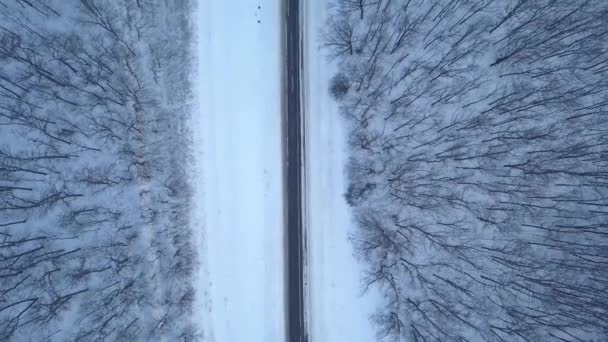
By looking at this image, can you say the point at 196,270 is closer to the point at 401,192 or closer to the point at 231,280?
the point at 231,280

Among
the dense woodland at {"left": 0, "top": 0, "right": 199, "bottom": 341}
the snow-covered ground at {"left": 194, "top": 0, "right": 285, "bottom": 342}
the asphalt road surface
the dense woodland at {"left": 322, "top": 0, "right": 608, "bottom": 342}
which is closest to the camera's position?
the dense woodland at {"left": 0, "top": 0, "right": 199, "bottom": 341}

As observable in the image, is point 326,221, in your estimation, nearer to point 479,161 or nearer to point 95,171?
point 479,161

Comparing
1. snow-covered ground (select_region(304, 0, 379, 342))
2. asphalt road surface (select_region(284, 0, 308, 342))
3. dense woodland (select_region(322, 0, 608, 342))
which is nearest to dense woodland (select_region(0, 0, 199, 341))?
asphalt road surface (select_region(284, 0, 308, 342))

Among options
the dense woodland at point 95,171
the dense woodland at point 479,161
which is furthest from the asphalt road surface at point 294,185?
the dense woodland at point 95,171

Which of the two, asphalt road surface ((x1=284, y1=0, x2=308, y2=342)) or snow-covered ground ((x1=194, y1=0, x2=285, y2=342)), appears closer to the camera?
snow-covered ground ((x1=194, y1=0, x2=285, y2=342))

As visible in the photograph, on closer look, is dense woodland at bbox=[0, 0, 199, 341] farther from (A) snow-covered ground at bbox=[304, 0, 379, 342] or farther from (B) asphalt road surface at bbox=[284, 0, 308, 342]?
(A) snow-covered ground at bbox=[304, 0, 379, 342]
